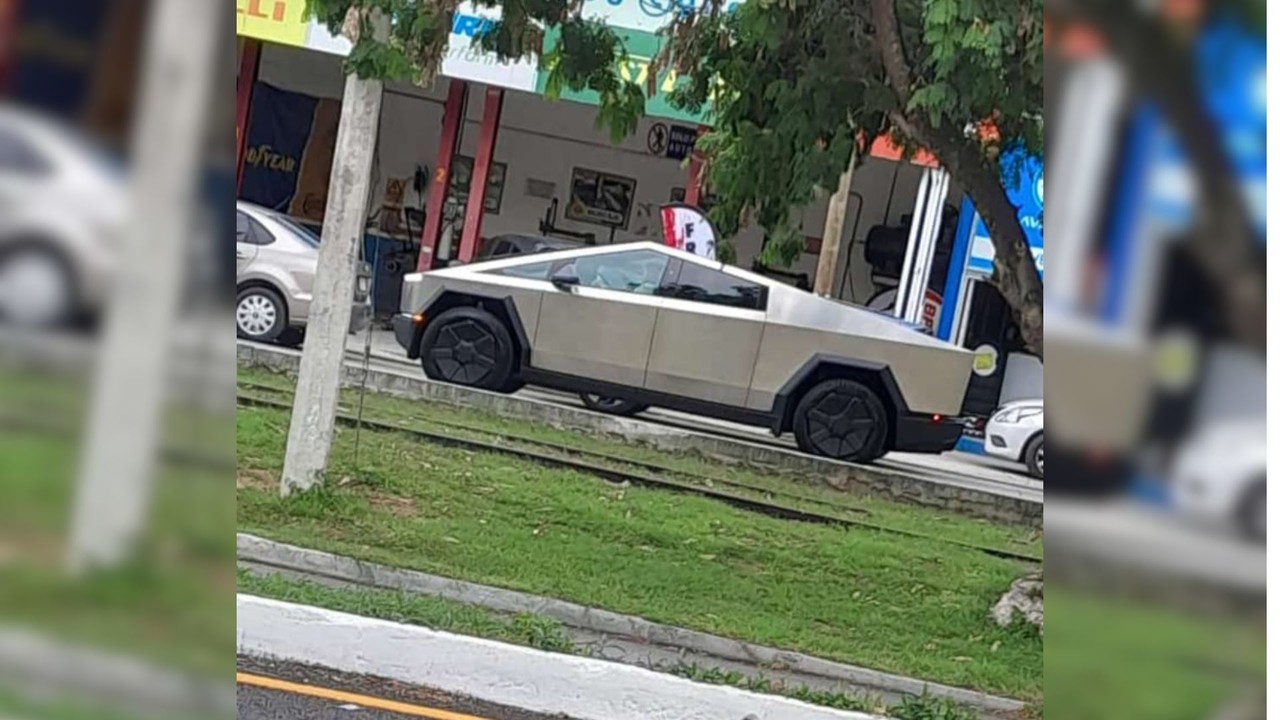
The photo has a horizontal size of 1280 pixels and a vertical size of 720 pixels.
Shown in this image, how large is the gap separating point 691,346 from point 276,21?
6.75 metres

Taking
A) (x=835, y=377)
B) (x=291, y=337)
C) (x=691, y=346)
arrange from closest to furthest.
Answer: (x=835, y=377) → (x=691, y=346) → (x=291, y=337)

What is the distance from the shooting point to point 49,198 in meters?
1.04

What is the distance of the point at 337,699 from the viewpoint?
17.8 ft

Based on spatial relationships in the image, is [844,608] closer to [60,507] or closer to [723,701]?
[723,701]

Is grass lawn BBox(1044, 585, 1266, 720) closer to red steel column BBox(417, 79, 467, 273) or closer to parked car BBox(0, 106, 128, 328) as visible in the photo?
parked car BBox(0, 106, 128, 328)

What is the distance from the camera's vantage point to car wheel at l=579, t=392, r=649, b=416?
12.8 m

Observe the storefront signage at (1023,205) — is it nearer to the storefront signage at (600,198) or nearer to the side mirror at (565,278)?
the side mirror at (565,278)

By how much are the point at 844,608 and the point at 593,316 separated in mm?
5144

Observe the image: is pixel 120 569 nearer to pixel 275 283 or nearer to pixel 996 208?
pixel 996 208

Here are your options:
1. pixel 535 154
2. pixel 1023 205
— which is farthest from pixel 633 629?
pixel 535 154

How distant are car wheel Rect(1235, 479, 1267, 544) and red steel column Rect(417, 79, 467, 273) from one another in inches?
633

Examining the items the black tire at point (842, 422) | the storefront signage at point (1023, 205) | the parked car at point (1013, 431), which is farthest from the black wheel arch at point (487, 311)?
the parked car at point (1013, 431)

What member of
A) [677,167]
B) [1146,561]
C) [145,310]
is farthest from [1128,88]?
[677,167]

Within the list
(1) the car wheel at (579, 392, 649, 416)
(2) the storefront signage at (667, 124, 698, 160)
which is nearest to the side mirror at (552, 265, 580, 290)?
(1) the car wheel at (579, 392, 649, 416)
